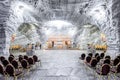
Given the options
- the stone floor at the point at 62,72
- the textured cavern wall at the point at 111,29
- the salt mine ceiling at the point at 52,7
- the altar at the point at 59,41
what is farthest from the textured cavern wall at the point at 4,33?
the altar at the point at 59,41

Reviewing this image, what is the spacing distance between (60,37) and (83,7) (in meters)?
15.6

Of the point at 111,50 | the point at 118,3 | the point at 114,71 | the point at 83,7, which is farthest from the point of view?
the point at 83,7

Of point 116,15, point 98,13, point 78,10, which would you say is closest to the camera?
point 116,15

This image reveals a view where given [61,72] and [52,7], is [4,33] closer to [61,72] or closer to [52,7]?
[52,7]

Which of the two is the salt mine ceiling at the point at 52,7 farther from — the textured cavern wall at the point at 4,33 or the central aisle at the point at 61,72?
the central aisle at the point at 61,72

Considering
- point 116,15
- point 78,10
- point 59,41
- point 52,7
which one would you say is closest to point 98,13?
point 78,10

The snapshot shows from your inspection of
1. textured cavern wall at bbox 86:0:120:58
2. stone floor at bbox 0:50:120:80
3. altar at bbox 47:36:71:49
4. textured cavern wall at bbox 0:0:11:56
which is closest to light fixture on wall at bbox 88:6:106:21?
textured cavern wall at bbox 86:0:120:58

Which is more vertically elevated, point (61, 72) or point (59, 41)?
point (59, 41)

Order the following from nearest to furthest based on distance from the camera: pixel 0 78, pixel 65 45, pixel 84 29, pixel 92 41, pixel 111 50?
pixel 0 78
pixel 111 50
pixel 92 41
pixel 84 29
pixel 65 45

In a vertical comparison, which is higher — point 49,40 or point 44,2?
point 44,2

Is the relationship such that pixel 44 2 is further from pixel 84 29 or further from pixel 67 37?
pixel 67 37

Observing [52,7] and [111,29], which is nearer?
[111,29]

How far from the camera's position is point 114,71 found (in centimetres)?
Result: 767

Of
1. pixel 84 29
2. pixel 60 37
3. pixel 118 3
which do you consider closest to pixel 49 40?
pixel 60 37
